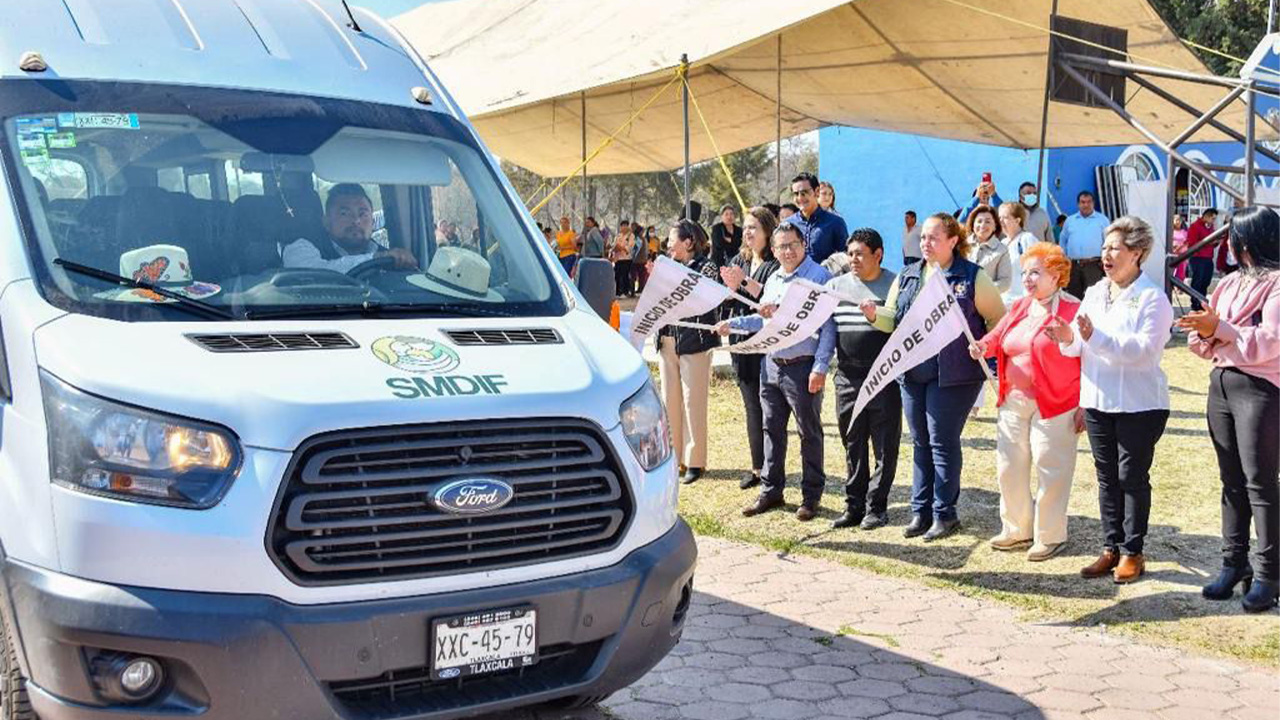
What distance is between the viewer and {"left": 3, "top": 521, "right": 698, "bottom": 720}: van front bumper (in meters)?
Result: 3.52

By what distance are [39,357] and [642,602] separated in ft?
6.47

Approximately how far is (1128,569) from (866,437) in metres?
1.86

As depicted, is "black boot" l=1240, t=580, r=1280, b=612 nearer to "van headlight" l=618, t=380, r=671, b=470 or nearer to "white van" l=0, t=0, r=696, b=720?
"white van" l=0, t=0, r=696, b=720

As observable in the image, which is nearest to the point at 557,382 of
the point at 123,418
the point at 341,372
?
the point at 341,372

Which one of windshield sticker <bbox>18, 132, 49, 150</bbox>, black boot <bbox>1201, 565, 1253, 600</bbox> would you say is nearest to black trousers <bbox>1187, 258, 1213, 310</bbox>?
black boot <bbox>1201, 565, 1253, 600</bbox>

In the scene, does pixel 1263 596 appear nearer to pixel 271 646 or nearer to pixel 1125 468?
pixel 1125 468

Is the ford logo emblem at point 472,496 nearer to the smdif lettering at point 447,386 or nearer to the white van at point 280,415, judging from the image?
the white van at point 280,415

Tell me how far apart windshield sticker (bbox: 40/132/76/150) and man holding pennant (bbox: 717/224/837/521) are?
4.52 meters

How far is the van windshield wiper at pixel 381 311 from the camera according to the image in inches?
168

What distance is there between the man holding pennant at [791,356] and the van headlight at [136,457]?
190 inches

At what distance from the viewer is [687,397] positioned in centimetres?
980

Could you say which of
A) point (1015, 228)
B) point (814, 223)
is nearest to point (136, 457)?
point (814, 223)

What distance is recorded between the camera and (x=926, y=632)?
245 inches

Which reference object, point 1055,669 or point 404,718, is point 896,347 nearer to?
point 1055,669
